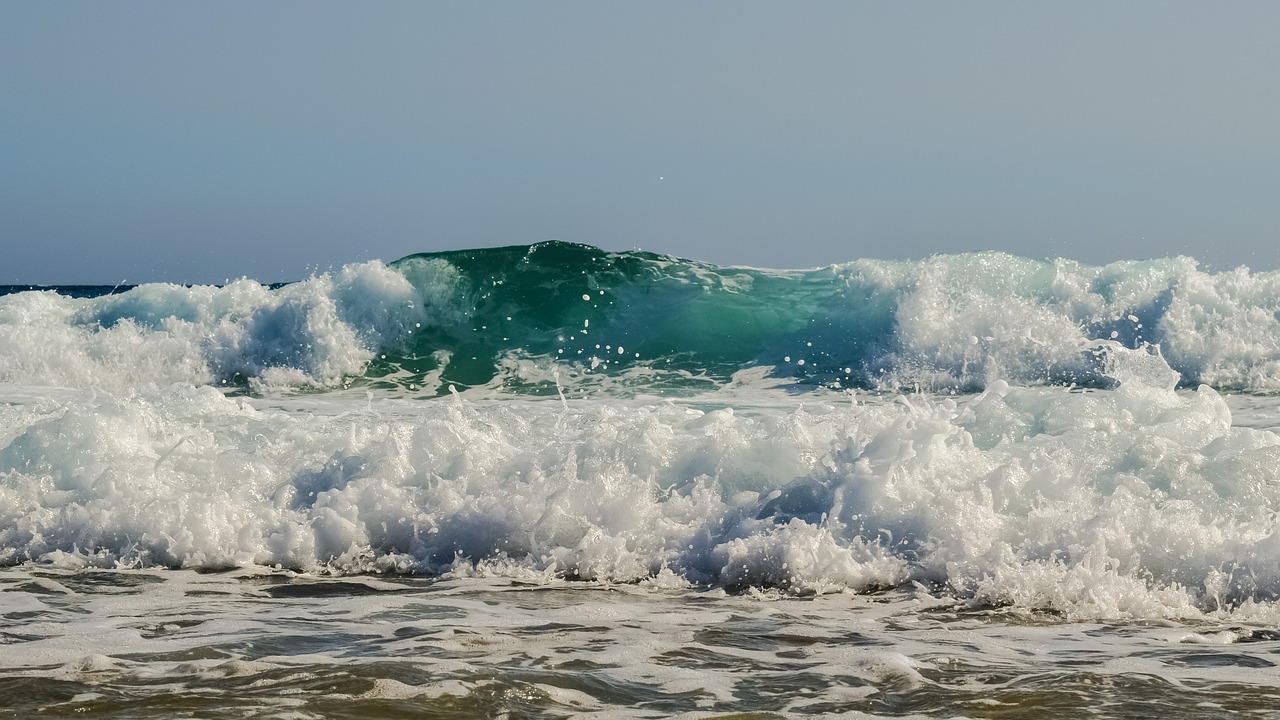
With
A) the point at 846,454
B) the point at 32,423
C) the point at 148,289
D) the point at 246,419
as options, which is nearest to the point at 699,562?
the point at 846,454

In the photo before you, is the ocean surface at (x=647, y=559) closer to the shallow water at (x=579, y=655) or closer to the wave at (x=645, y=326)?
the shallow water at (x=579, y=655)

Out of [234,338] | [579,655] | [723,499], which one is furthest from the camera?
[234,338]

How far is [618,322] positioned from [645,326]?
45 cm

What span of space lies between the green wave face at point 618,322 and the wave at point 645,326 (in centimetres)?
3

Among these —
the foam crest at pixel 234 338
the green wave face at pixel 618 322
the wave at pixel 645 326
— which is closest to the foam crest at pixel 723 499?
the wave at pixel 645 326

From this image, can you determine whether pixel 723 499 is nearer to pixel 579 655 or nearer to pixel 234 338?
pixel 579 655

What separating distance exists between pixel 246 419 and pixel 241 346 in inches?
285

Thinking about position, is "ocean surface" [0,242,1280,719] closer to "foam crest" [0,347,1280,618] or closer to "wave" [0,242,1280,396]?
"foam crest" [0,347,1280,618]

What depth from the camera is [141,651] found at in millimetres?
4359

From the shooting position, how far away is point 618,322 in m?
Answer: 15.9

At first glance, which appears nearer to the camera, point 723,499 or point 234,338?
point 723,499

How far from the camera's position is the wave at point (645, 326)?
1355 centimetres

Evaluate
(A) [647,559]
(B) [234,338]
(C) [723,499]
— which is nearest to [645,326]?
Answer: (B) [234,338]

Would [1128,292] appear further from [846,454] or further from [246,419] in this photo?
[246,419]
